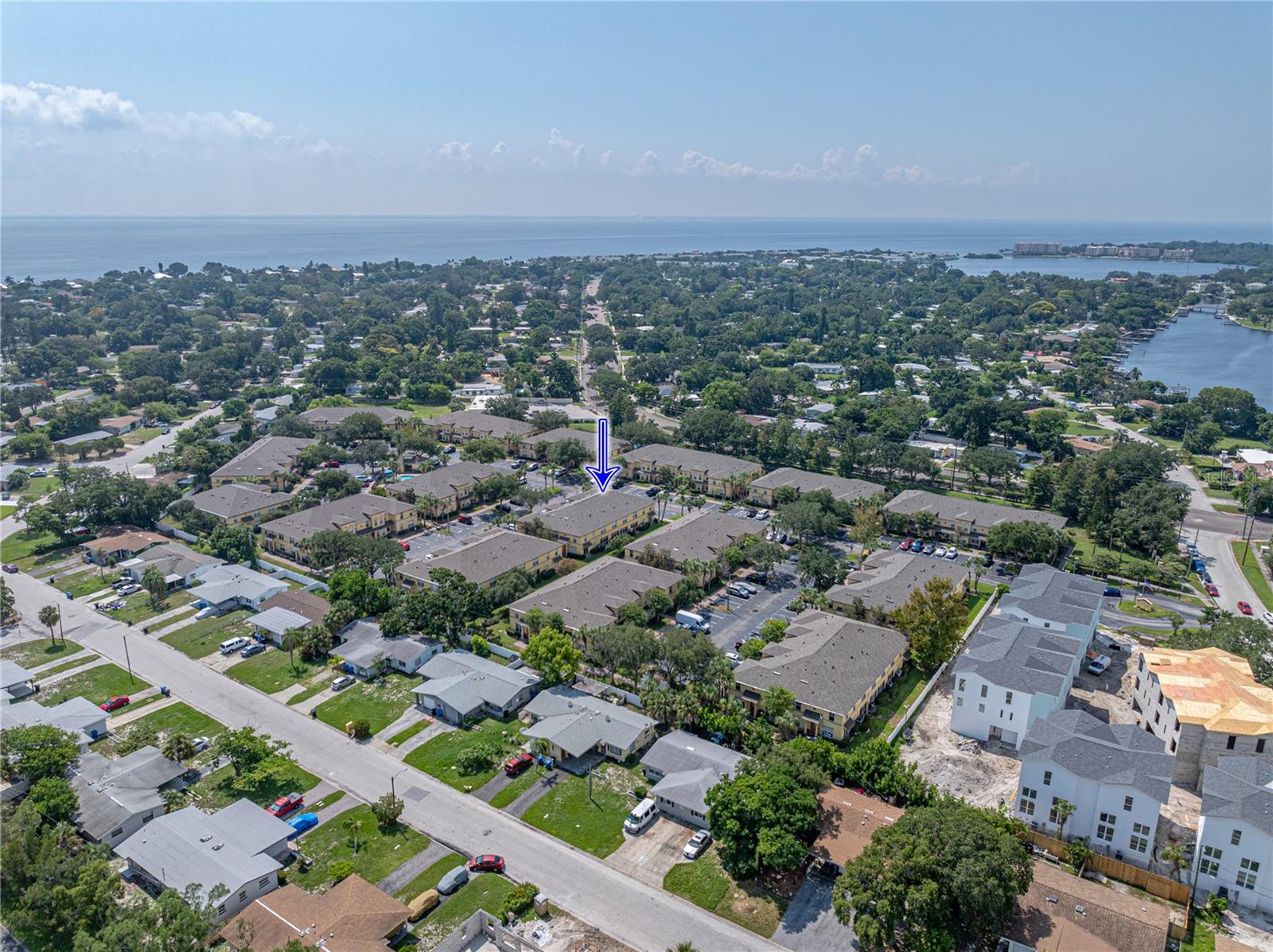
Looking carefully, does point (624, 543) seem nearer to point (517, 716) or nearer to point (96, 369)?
point (517, 716)

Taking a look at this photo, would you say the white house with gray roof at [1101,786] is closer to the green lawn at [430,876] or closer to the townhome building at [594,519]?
the green lawn at [430,876]

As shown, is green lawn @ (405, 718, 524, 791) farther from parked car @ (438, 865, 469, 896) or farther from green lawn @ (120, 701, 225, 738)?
green lawn @ (120, 701, 225, 738)

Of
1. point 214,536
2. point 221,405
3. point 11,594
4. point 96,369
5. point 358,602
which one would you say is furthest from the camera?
point 96,369

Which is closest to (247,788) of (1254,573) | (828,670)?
(828,670)

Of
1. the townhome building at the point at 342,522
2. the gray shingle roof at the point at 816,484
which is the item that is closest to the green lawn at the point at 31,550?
the townhome building at the point at 342,522

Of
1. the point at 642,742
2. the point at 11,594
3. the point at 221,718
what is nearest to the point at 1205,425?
the point at 642,742

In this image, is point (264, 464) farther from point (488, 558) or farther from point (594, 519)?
point (594, 519)
